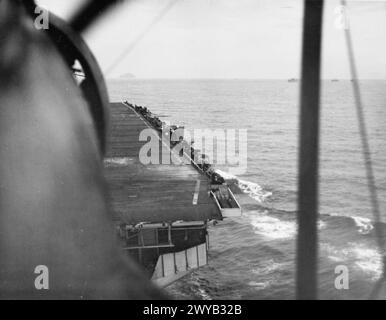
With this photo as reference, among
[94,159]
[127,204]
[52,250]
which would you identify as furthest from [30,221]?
[127,204]

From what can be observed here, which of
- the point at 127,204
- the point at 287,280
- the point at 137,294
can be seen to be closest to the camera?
the point at 137,294

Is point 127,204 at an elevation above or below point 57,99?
below

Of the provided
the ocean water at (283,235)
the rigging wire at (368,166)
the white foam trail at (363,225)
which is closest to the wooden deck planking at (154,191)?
the rigging wire at (368,166)

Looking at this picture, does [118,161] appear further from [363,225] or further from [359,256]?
[363,225]

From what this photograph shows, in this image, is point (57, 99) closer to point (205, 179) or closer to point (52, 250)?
point (52, 250)

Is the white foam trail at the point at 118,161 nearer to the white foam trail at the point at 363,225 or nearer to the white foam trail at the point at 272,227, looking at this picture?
the white foam trail at the point at 272,227

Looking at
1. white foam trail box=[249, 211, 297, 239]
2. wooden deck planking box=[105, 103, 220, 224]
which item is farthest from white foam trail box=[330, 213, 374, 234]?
wooden deck planking box=[105, 103, 220, 224]
